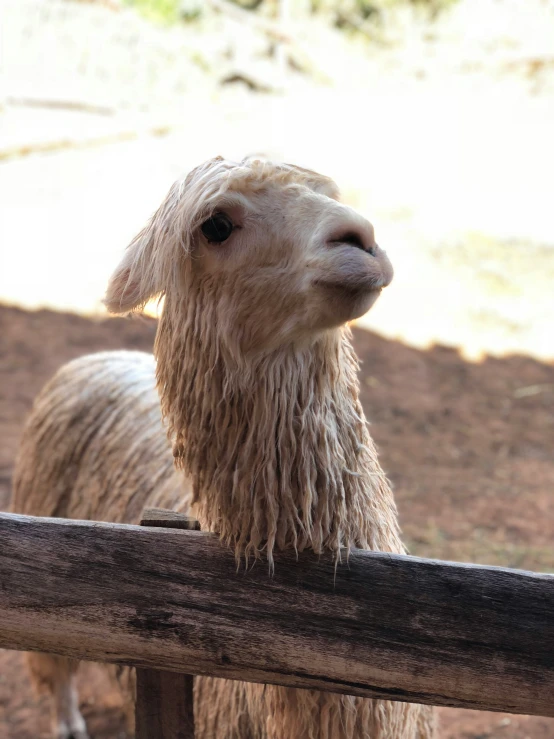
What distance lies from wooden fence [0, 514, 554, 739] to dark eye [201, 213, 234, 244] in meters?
0.63

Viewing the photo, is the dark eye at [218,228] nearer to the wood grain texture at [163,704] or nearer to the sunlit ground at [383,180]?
the wood grain texture at [163,704]

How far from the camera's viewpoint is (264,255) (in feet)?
5.50

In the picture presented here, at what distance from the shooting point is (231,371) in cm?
175

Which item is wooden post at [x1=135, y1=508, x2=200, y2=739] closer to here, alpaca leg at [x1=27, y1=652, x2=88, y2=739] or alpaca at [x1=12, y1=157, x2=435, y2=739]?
alpaca at [x1=12, y1=157, x2=435, y2=739]

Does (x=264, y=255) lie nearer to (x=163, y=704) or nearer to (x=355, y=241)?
(x=355, y=241)

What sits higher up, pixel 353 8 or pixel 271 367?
pixel 353 8

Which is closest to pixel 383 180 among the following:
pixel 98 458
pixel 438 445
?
pixel 438 445

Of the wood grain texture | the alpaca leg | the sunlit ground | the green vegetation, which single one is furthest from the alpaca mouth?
the green vegetation

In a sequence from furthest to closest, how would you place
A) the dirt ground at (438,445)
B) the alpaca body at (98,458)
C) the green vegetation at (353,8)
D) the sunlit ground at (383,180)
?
the green vegetation at (353,8)
the sunlit ground at (383,180)
the dirt ground at (438,445)
the alpaca body at (98,458)

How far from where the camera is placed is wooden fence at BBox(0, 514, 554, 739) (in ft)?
4.83

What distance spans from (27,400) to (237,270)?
4.55m

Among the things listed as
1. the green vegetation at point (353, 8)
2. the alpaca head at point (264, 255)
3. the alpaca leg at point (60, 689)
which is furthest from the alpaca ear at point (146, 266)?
the green vegetation at point (353, 8)

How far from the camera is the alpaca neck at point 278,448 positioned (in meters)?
1.71

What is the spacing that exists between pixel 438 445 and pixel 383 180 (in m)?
4.76
